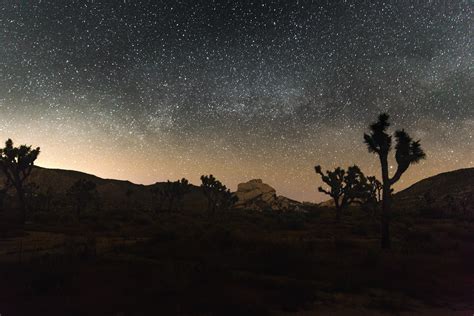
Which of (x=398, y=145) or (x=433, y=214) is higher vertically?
(x=398, y=145)

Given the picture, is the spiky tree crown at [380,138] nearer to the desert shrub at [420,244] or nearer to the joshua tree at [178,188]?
the desert shrub at [420,244]

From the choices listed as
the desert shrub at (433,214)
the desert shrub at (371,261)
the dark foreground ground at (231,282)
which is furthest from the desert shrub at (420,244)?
the desert shrub at (433,214)

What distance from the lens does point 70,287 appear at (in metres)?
7.84

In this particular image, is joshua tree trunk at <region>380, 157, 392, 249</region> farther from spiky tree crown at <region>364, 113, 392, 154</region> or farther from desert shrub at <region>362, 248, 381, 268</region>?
desert shrub at <region>362, 248, 381, 268</region>

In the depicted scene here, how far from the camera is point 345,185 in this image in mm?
42031

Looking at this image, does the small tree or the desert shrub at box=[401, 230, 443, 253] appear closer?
the desert shrub at box=[401, 230, 443, 253]

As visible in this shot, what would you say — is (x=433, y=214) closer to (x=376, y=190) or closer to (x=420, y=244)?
(x=376, y=190)

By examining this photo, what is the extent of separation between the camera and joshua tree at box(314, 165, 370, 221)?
40.6m

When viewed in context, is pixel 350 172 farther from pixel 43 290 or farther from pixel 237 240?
pixel 43 290

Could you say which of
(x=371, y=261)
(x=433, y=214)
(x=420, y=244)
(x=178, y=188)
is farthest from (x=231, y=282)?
(x=178, y=188)

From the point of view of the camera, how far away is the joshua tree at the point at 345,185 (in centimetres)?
4059

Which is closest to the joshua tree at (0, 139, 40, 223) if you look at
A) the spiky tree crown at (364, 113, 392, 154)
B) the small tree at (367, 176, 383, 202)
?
the spiky tree crown at (364, 113, 392, 154)

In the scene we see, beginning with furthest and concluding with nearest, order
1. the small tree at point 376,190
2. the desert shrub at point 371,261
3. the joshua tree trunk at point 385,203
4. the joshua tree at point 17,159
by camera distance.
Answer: the small tree at point 376,190
the joshua tree at point 17,159
the joshua tree trunk at point 385,203
the desert shrub at point 371,261

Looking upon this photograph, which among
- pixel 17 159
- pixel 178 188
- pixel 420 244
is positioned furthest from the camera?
pixel 178 188
